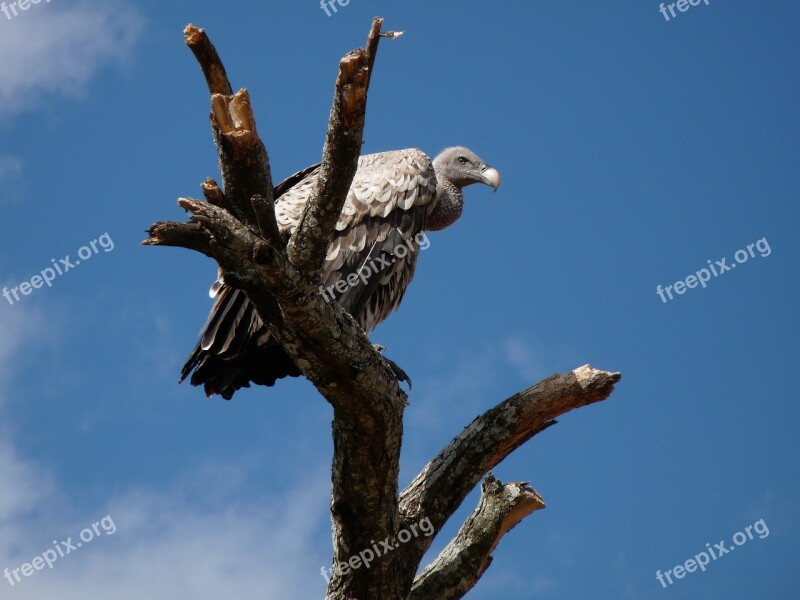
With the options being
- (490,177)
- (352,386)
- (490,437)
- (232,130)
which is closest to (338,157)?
(232,130)

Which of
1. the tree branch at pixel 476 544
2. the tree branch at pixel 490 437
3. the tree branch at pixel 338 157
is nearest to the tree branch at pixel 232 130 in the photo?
the tree branch at pixel 338 157

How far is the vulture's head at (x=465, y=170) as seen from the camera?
8.73 metres

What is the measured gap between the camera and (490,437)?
573cm

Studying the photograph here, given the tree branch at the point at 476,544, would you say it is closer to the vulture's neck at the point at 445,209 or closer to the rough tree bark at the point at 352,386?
the rough tree bark at the point at 352,386

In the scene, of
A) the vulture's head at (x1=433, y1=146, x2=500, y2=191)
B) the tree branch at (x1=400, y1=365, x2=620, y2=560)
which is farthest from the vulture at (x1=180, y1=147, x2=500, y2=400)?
the tree branch at (x1=400, y1=365, x2=620, y2=560)

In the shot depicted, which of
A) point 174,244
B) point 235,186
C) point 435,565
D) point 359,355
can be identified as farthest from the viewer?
point 435,565

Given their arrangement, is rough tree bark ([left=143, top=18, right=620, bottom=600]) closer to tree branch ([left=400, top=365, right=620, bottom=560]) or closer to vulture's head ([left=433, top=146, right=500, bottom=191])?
tree branch ([left=400, top=365, right=620, bottom=560])

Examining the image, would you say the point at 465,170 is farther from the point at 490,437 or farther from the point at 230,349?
the point at 490,437

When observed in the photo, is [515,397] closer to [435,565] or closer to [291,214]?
[435,565]

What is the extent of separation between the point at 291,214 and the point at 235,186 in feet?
8.84

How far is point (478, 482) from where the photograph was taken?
19.3 ft

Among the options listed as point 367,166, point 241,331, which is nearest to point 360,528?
point 241,331

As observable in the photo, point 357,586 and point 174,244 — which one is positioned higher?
point 174,244

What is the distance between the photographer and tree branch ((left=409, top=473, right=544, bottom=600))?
610 centimetres
